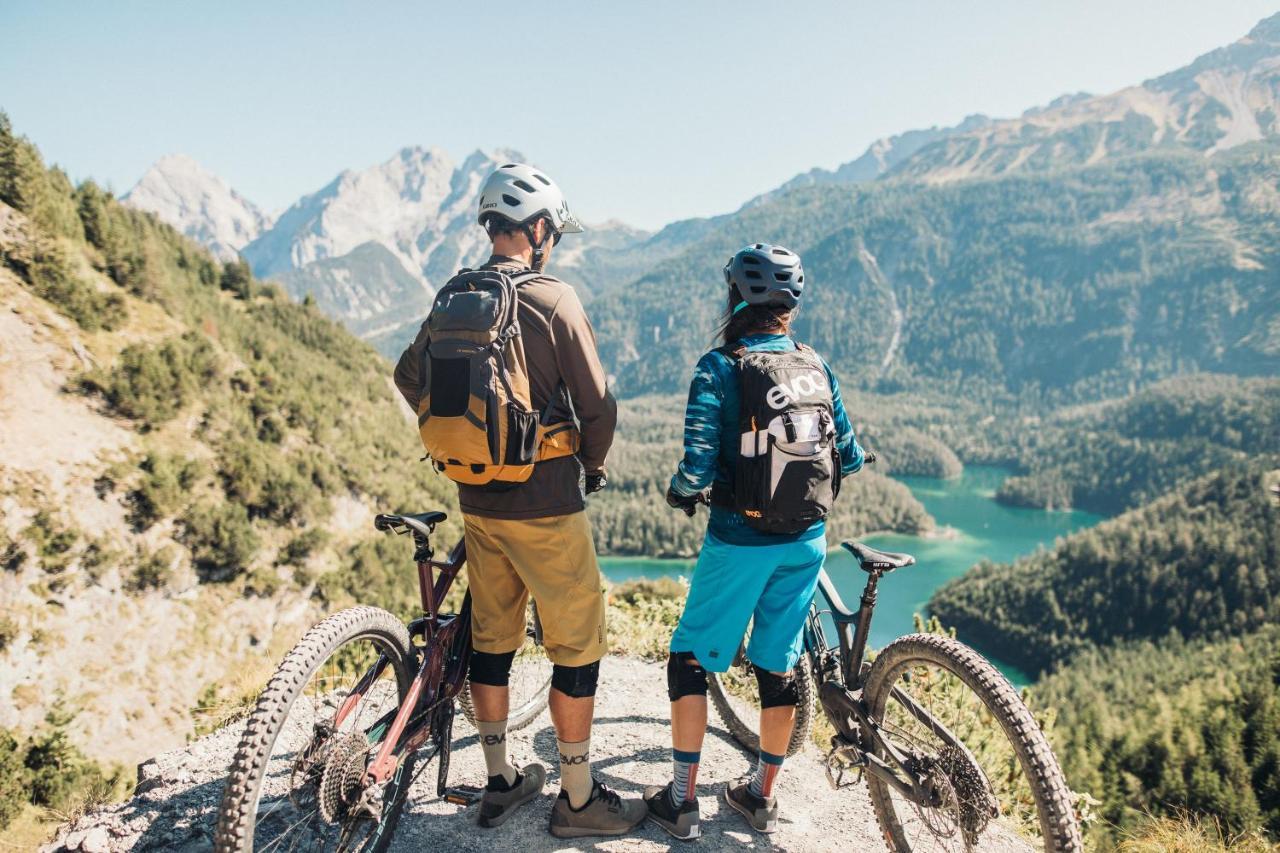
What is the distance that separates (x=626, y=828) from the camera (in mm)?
3871

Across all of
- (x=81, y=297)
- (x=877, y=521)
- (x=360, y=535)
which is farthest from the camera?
(x=877, y=521)

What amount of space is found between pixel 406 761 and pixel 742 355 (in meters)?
2.87

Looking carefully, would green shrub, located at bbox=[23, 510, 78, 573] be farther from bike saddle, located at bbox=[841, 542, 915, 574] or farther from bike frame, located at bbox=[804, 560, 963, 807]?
bike saddle, located at bbox=[841, 542, 915, 574]

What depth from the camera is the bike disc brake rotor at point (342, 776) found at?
3.05 meters

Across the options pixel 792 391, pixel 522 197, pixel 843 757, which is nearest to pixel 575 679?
pixel 843 757

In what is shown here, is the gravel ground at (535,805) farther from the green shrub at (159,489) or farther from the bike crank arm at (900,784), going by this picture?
the green shrub at (159,489)

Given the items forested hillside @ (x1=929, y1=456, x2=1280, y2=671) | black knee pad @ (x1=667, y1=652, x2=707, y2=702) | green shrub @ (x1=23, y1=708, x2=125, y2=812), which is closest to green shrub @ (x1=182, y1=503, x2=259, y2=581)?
green shrub @ (x1=23, y1=708, x2=125, y2=812)

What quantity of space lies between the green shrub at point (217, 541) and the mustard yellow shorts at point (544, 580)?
17.6m

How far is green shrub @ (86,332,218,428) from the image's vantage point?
17.7 meters

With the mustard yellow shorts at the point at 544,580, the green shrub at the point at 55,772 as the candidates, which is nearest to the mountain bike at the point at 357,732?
the mustard yellow shorts at the point at 544,580

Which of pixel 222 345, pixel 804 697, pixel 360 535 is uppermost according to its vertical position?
pixel 222 345

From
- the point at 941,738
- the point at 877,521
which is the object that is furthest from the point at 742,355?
the point at 877,521

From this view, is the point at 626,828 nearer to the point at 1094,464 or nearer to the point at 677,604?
the point at 677,604

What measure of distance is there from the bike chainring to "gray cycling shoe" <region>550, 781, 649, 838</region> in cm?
178
